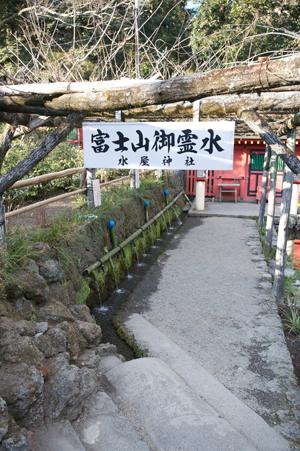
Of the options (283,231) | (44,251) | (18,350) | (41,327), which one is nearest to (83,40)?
(44,251)

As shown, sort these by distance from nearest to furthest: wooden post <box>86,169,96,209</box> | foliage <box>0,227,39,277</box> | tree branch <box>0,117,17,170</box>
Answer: foliage <box>0,227,39,277</box>
tree branch <box>0,117,17,170</box>
wooden post <box>86,169,96,209</box>

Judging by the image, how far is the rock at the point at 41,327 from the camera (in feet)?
10.2

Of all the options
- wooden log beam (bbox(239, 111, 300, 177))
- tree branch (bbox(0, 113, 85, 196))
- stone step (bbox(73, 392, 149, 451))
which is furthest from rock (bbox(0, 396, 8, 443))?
wooden log beam (bbox(239, 111, 300, 177))

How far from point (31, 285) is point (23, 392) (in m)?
1.29

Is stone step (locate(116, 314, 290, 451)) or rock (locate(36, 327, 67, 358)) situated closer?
stone step (locate(116, 314, 290, 451))

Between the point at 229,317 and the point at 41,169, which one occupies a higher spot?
the point at 41,169

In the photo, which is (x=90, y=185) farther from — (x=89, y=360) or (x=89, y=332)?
(x=89, y=360)

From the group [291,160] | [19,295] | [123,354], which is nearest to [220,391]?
[123,354]

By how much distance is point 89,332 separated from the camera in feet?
11.9

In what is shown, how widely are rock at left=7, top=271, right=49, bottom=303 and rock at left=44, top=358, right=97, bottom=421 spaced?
2.92 feet

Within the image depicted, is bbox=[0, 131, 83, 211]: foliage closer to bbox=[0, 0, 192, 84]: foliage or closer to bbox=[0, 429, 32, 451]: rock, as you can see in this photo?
bbox=[0, 0, 192, 84]: foliage

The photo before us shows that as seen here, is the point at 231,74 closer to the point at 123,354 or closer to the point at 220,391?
the point at 220,391

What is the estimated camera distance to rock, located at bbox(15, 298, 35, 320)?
10.5 feet

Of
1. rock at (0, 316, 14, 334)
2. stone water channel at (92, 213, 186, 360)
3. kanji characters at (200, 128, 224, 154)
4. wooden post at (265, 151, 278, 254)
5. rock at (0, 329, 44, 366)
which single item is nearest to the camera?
rock at (0, 329, 44, 366)
